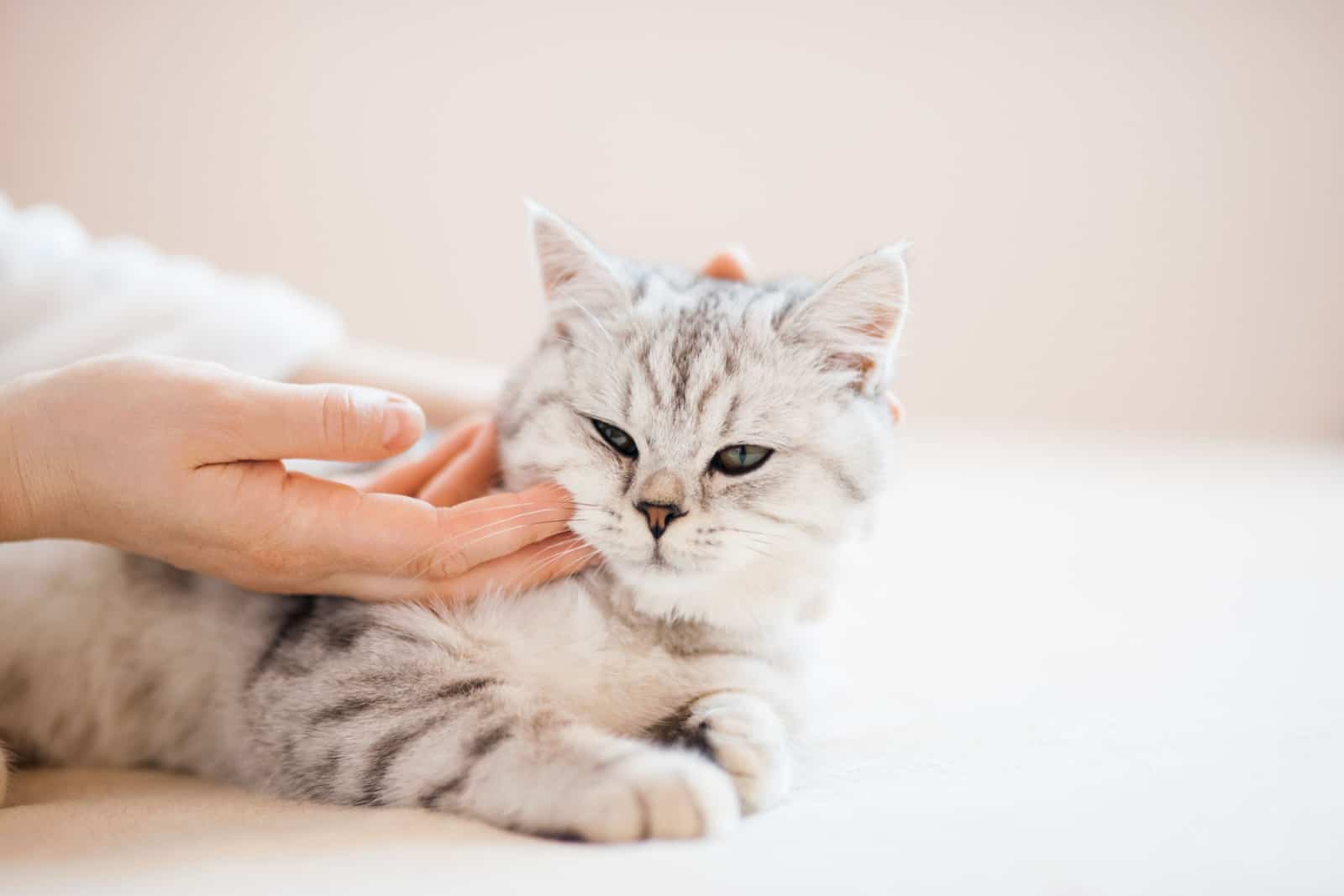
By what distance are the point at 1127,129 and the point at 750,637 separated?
359 cm

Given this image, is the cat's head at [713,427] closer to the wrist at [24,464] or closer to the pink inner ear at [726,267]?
the pink inner ear at [726,267]

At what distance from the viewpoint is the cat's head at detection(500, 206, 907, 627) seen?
1160 millimetres

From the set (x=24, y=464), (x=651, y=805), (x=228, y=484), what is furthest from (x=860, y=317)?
(x=24, y=464)

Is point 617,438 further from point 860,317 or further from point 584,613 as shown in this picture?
point 860,317

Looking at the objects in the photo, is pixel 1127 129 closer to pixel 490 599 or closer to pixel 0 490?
pixel 490 599

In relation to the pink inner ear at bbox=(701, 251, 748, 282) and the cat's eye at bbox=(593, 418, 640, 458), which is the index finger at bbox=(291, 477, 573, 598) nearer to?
the cat's eye at bbox=(593, 418, 640, 458)

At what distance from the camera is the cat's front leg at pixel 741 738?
1.01 metres

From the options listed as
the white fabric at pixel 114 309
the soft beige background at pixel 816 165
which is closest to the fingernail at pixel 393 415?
the white fabric at pixel 114 309

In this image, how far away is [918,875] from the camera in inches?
31.0

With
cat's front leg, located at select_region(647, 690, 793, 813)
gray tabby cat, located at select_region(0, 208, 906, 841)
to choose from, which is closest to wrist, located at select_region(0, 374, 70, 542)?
gray tabby cat, located at select_region(0, 208, 906, 841)

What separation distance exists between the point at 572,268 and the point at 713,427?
39 cm

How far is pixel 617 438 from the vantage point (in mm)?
1260

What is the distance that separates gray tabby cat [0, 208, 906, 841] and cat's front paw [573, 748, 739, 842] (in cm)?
6

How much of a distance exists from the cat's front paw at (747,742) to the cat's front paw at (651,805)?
0.10 metres
